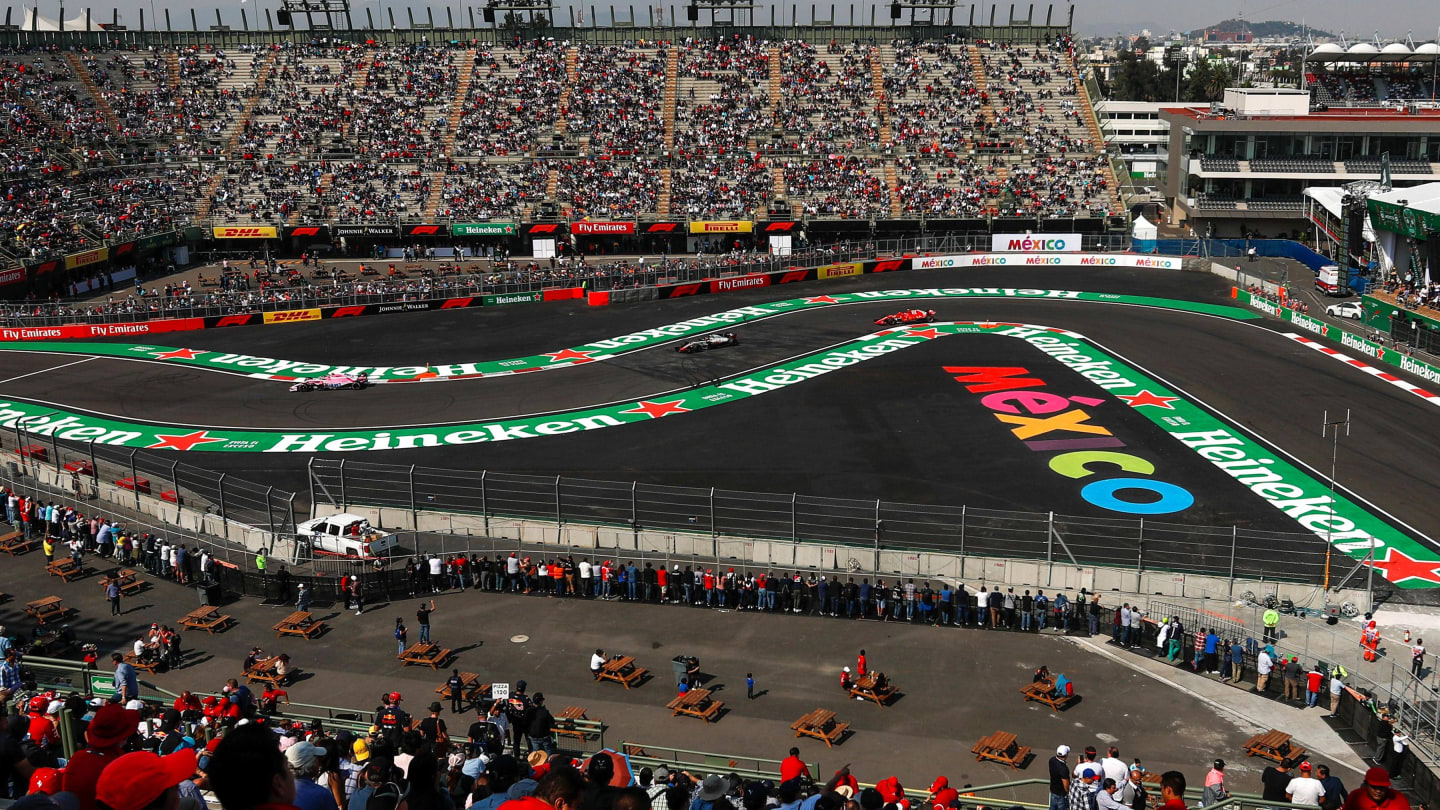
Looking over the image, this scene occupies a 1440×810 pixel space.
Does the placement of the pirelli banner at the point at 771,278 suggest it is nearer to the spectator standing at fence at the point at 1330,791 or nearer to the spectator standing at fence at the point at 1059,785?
the spectator standing at fence at the point at 1059,785

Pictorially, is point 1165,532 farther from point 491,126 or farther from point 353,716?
point 491,126

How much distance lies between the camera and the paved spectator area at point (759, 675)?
807 inches

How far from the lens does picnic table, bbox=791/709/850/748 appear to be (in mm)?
20422

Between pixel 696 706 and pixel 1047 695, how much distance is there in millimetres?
6553

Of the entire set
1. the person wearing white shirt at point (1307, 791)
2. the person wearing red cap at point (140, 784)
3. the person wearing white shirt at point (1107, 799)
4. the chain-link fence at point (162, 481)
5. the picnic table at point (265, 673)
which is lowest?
the picnic table at point (265, 673)

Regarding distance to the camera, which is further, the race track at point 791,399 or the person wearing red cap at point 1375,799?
the race track at point 791,399

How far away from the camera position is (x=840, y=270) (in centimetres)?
7044

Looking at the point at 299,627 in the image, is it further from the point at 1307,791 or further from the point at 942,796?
the point at 1307,791

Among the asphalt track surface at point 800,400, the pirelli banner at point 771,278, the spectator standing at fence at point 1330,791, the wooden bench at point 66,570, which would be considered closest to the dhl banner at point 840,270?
the pirelli banner at point 771,278

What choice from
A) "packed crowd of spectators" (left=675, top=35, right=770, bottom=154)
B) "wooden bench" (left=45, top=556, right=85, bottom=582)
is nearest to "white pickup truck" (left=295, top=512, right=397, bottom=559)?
"wooden bench" (left=45, top=556, right=85, bottom=582)

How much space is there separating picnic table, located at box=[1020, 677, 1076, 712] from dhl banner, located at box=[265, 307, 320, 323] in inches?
1898

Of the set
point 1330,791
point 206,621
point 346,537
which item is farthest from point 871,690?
point 346,537

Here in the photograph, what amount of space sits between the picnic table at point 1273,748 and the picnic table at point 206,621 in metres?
21.1

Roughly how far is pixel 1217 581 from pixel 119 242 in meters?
64.2
